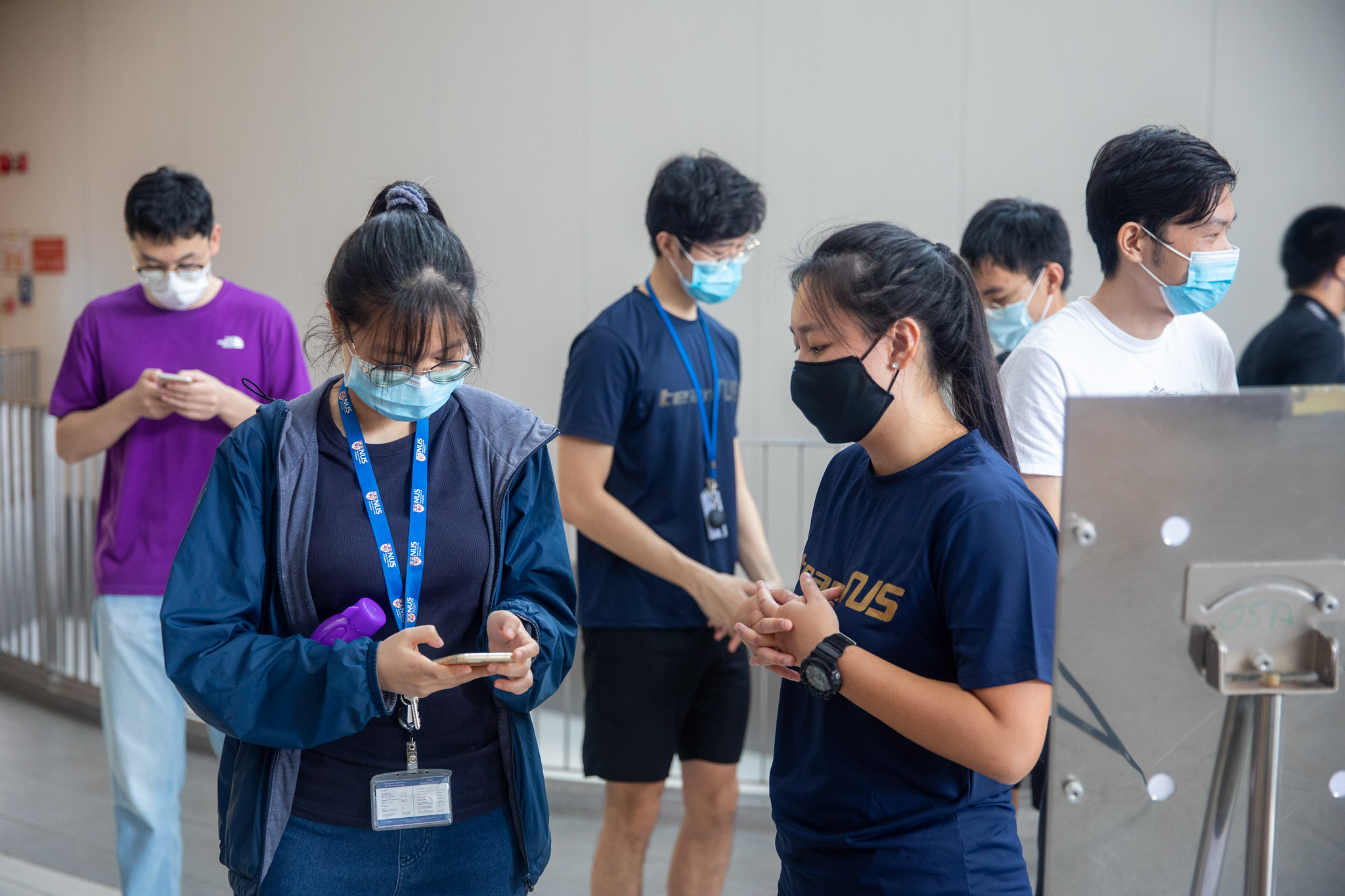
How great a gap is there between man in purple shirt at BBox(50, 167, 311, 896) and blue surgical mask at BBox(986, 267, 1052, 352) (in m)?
1.85

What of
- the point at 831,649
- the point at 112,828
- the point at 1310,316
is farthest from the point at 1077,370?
the point at 112,828

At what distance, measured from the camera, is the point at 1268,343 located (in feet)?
12.6

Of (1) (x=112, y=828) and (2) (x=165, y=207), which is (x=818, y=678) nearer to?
(2) (x=165, y=207)

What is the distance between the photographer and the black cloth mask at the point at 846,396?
141 cm

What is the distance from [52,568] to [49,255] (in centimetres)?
341

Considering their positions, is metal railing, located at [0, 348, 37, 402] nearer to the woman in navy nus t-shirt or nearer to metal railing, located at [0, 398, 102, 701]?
metal railing, located at [0, 398, 102, 701]

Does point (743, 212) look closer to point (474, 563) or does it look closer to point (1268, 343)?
point (474, 563)

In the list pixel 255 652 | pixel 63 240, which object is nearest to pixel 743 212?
pixel 255 652

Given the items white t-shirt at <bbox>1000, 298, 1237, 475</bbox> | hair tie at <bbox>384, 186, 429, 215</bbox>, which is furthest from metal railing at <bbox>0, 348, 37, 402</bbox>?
white t-shirt at <bbox>1000, 298, 1237, 475</bbox>

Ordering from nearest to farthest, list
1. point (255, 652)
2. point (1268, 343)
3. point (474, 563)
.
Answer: point (255, 652) → point (474, 563) → point (1268, 343)

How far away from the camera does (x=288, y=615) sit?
4.79 feet

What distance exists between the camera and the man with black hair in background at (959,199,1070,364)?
273cm

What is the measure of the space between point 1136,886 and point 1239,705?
0.63 feet

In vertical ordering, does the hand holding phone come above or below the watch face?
above
